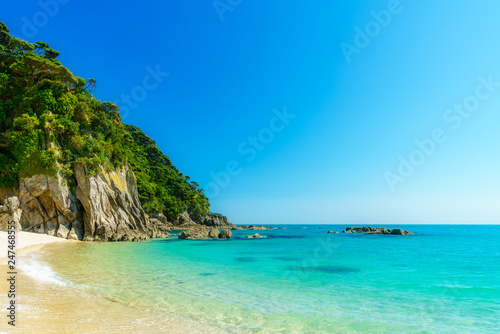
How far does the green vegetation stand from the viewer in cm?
2520

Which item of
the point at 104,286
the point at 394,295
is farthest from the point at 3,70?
the point at 394,295

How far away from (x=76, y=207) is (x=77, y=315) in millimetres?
27417

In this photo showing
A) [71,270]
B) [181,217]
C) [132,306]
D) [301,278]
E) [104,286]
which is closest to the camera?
[132,306]

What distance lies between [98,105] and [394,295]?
133ft

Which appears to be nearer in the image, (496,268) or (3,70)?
(496,268)

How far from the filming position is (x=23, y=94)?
2752 cm

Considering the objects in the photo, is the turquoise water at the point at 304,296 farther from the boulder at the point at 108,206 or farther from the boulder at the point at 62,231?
the boulder at the point at 108,206

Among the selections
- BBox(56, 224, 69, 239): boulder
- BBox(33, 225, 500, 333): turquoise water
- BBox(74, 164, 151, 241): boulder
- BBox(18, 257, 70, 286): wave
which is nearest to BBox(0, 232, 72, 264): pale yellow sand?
BBox(56, 224, 69, 239): boulder

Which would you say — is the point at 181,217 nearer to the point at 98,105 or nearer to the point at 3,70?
the point at 98,105

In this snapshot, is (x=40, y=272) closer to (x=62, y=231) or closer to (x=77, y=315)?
(x=77, y=315)

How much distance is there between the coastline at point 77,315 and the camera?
5.27 metres

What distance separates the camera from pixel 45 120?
2681 cm

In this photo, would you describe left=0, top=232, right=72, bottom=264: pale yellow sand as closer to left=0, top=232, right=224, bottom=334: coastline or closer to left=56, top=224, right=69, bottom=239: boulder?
left=56, top=224, right=69, bottom=239: boulder

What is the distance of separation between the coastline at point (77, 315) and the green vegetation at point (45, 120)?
22.8m
